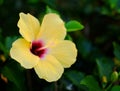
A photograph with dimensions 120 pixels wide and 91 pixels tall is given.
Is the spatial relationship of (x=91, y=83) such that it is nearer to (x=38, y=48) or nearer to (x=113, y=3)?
(x=38, y=48)

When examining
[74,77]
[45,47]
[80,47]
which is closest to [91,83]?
[74,77]

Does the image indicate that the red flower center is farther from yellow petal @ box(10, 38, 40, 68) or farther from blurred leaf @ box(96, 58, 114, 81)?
blurred leaf @ box(96, 58, 114, 81)

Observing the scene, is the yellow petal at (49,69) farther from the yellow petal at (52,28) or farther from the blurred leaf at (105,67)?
the blurred leaf at (105,67)

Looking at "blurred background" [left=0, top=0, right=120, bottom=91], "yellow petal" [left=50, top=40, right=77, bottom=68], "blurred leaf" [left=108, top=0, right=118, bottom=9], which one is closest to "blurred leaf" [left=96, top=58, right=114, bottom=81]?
"blurred background" [left=0, top=0, right=120, bottom=91]

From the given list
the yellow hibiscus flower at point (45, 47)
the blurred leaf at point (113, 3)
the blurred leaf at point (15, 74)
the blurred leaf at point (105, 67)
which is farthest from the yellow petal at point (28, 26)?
the blurred leaf at point (113, 3)

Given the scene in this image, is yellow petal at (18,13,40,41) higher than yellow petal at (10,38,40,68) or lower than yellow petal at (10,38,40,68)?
higher

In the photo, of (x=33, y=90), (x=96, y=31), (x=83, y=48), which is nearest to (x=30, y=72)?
(x=33, y=90)

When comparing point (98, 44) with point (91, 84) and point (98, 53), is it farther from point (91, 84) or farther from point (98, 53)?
point (91, 84)
